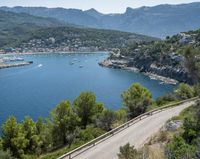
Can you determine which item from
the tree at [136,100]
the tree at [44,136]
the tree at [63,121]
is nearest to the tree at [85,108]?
the tree at [63,121]

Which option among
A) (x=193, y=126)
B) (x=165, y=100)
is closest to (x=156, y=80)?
(x=165, y=100)

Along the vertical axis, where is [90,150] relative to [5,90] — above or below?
above

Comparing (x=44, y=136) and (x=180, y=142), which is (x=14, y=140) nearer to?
(x=44, y=136)

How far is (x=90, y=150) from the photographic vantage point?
82.1ft

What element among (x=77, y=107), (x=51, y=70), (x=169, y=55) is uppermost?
(x=77, y=107)

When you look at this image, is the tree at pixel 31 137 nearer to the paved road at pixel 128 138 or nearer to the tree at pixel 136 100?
the paved road at pixel 128 138

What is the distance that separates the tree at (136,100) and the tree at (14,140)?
12559mm

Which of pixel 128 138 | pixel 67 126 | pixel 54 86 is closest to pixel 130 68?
pixel 54 86

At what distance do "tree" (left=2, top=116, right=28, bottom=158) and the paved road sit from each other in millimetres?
9842

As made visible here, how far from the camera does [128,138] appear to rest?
27000 mm

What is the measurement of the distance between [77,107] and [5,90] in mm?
75201

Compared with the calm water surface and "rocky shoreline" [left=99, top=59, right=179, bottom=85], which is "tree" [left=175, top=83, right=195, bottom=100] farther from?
"rocky shoreline" [left=99, top=59, right=179, bottom=85]

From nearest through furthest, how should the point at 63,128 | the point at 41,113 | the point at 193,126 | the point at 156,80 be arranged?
the point at 193,126
the point at 63,128
the point at 41,113
the point at 156,80

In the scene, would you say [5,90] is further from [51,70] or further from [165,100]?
[165,100]
